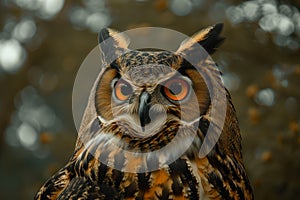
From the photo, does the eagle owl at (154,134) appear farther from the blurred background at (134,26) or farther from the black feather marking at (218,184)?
the blurred background at (134,26)

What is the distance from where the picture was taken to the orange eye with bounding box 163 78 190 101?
79.0 inches

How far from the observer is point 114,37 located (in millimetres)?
2217

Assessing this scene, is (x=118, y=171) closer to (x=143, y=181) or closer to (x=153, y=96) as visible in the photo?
(x=143, y=181)

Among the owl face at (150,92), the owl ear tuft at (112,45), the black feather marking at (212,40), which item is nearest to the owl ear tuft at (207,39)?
the black feather marking at (212,40)

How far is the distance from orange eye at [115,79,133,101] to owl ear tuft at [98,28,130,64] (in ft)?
0.42

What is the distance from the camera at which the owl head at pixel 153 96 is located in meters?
1.97

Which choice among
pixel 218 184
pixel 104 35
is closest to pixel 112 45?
pixel 104 35

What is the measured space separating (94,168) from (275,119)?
1.65 meters

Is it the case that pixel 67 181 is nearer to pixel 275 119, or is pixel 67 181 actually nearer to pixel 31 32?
pixel 275 119

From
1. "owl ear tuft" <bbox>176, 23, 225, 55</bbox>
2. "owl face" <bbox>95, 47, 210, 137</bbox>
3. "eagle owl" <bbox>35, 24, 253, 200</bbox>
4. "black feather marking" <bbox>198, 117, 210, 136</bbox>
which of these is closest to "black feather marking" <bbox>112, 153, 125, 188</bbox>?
"eagle owl" <bbox>35, 24, 253, 200</bbox>

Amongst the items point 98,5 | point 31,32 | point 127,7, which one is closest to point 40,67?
point 31,32

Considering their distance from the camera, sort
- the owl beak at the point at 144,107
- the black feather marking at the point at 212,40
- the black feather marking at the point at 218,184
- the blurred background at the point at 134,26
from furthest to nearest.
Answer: the blurred background at the point at 134,26, the black feather marking at the point at 212,40, the black feather marking at the point at 218,184, the owl beak at the point at 144,107

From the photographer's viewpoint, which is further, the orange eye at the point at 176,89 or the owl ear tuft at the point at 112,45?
the owl ear tuft at the point at 112,45

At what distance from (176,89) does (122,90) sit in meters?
0.21
